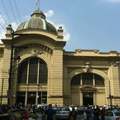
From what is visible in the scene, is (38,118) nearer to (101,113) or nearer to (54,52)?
(101,113)

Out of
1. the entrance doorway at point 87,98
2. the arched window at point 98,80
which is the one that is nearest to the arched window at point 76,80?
the entrance doorway at point 87,98

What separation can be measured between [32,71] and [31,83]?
201 cm

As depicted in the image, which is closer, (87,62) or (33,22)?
(87,62)

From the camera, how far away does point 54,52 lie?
5438cm

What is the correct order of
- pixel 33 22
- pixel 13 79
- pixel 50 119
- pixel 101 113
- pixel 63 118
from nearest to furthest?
pixel 50 119 < pixel 101 113 < pixel 63 118 < pixel 13 79 < pixel 33 22

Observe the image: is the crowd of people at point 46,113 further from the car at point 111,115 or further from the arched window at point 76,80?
the arched window at point 76,80

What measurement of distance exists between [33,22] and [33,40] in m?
9.84

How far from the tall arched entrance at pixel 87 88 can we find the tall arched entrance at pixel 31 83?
511 centimetres

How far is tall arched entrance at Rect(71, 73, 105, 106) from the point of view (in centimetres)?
5484

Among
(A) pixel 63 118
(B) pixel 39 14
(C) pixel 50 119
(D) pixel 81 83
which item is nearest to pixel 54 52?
(D) pixel 81 83

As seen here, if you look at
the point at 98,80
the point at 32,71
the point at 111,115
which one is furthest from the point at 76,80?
the point at 111,115

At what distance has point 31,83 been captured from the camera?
5403 cm

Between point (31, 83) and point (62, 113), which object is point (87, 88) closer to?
point (31, 83)

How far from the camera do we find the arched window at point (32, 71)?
54.1 metres
